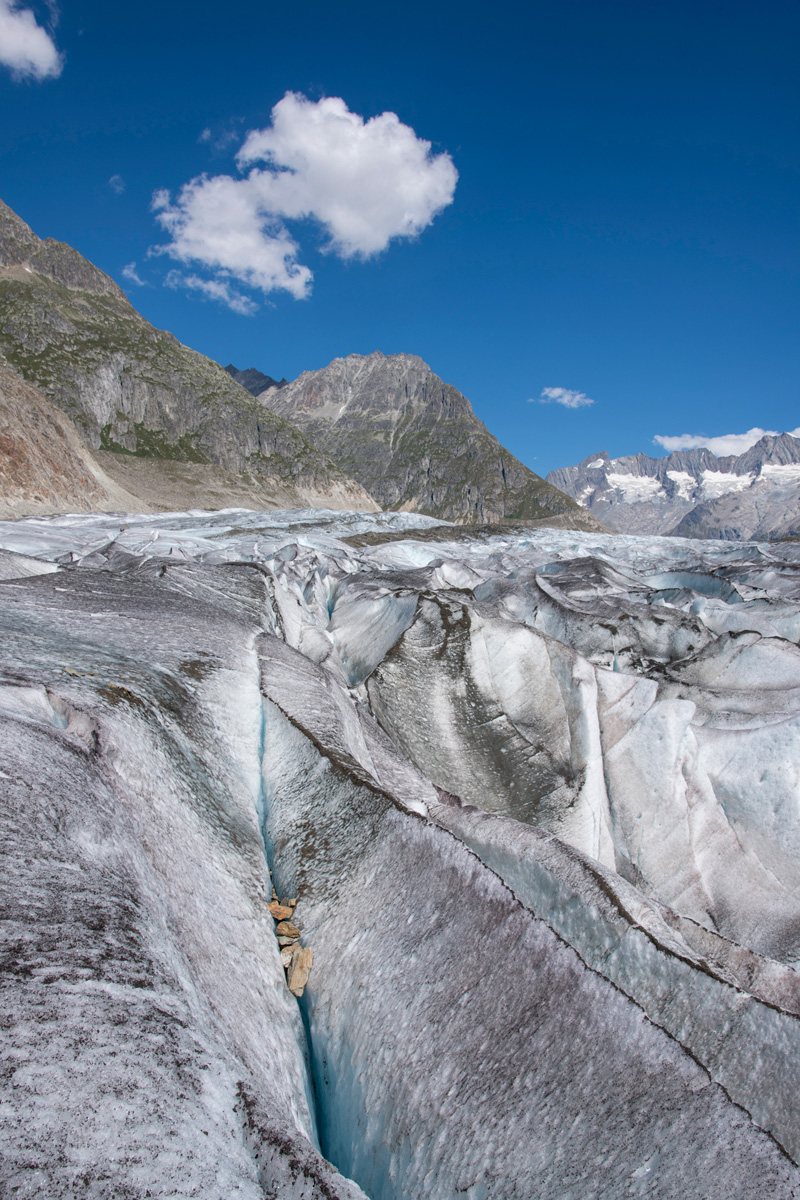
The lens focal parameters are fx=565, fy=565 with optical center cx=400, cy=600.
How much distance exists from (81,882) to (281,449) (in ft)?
477

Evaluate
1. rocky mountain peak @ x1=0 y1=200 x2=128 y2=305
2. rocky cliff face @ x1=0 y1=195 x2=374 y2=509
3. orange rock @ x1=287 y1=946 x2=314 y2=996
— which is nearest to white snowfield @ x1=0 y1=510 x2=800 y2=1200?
orange rock @ x1=287 y1=946 x2=314 y2=996

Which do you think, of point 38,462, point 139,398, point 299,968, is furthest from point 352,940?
point 139,398

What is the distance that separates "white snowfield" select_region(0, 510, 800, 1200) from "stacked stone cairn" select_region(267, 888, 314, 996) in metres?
0.07

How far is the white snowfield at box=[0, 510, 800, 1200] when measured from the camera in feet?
7.56

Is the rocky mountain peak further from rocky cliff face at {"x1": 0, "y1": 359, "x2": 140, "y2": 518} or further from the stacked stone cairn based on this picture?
the stacked stone cairn

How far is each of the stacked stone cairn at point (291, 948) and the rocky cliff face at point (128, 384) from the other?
115 metres

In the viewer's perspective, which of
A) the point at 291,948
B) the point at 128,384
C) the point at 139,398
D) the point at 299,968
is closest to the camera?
the point at 299,968

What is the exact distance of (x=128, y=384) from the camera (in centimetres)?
11988

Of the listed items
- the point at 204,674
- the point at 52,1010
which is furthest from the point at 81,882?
the point at 204,674

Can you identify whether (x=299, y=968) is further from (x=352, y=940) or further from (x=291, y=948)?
(x=352, y=940)

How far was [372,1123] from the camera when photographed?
133 inches

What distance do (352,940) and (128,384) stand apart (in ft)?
452

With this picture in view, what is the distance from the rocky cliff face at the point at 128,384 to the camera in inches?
4405

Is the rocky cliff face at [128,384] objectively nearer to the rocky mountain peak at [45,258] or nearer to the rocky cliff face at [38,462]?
the rocky mountain peak at [45,258]
